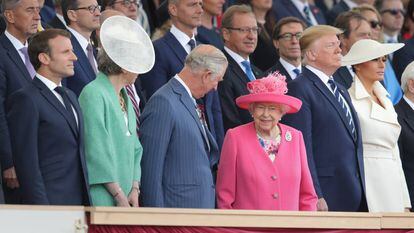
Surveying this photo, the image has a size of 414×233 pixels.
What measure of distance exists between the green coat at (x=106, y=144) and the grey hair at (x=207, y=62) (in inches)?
25.8

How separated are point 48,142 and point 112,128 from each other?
46 cm

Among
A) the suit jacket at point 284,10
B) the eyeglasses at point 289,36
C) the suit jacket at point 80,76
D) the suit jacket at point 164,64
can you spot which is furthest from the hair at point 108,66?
the suit jacket at point 284,10

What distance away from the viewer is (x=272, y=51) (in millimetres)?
12602

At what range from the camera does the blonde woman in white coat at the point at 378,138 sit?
10.1 metres

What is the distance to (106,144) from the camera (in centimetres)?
848

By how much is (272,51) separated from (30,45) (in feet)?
13.9

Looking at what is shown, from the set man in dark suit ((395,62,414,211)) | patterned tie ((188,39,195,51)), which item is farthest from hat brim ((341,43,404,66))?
patterned tie ((188,39,195,51))

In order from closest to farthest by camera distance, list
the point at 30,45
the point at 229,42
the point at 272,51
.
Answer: the point at 30,45 < the point at 229,42 < the point at 272,51

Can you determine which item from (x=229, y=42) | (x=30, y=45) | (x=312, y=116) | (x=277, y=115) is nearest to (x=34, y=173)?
(x=30, y=45)

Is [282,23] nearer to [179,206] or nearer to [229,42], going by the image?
[229,42]

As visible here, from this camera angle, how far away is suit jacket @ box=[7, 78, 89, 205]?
8164mm

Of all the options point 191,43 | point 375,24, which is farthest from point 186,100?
point 375,24

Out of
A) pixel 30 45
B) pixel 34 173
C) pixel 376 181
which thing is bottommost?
pixel 376 181

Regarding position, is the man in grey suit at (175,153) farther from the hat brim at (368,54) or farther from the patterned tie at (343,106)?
the hat brim at (368,54)
